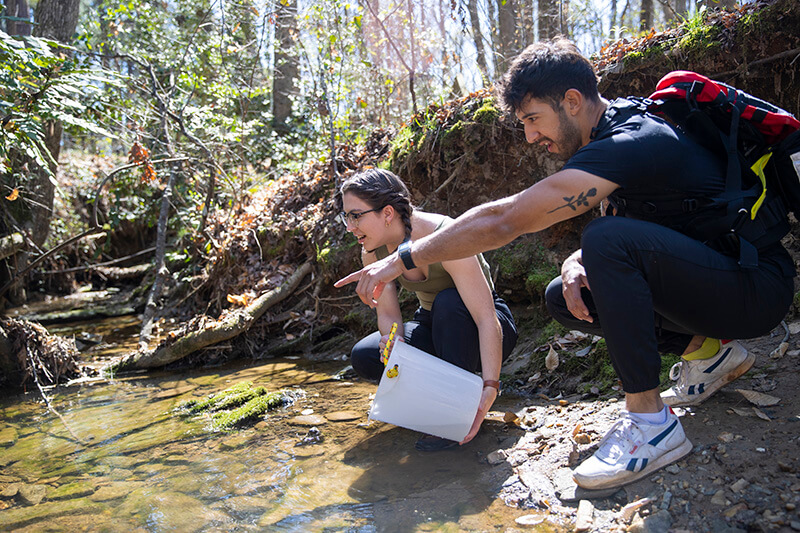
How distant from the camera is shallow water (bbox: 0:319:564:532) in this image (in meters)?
2.04

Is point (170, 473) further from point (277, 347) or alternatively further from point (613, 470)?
point (277, 347)

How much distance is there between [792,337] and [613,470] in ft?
4.58

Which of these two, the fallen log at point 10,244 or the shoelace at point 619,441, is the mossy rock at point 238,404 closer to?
the shoelace at point 619,441

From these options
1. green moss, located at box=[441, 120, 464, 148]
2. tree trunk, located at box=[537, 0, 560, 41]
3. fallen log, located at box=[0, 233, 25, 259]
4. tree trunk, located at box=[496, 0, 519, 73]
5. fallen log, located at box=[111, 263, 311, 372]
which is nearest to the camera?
green moss, located at box=[441, 120, 464, 148]

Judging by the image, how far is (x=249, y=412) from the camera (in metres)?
3.32

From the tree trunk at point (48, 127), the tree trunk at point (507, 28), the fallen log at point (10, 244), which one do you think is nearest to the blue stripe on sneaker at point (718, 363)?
the tree trunk at point (48, 127)

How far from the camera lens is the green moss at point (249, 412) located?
3.26 metres

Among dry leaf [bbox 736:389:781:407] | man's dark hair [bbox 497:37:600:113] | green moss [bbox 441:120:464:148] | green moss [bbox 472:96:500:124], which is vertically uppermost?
green moss [bbox 472:96:500:124]

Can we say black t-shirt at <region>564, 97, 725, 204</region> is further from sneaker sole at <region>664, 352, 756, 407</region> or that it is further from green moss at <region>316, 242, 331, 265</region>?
green moss at <region>316, 242, 331, 265</region>

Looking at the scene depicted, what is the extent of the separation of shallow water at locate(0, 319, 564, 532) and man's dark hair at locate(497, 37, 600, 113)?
148 cm

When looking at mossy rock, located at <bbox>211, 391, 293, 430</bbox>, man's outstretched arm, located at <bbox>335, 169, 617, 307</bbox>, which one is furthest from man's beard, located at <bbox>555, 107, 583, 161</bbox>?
mossy rock, located at <bbox>211, 391, 293, 430</bbox>

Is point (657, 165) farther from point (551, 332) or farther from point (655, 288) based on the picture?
point (551, 332)

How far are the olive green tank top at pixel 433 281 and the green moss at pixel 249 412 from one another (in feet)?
4.05

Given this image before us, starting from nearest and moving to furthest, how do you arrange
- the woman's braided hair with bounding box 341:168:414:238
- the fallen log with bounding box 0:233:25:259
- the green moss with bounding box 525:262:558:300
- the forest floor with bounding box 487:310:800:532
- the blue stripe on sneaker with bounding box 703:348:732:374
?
the forest floor with bounding box 487:310:800:532 → the blue stripe on sneaker with bounding box 703:348:732:374 → the woman's braided hair with bounding box 341:168:414:238 → the green moss with bounding box 525:262:558:300 → the fallen log with bounding box 0:233:25:259
